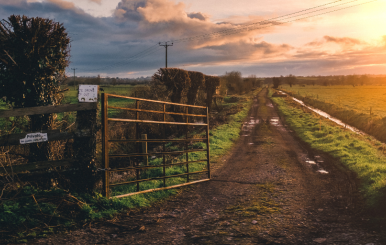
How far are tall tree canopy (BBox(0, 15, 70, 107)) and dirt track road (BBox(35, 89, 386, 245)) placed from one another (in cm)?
326

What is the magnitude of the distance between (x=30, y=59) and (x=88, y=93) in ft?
4.78

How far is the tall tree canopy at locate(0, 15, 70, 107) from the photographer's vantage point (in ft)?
18.1

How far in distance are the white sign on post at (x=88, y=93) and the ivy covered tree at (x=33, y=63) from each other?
1028 millimetres

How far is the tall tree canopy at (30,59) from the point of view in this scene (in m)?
5.50

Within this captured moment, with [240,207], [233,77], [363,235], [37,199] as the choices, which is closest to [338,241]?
[363,235]

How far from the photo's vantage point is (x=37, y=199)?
501 cm

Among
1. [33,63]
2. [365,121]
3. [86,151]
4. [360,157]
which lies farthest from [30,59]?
→ [365,121]

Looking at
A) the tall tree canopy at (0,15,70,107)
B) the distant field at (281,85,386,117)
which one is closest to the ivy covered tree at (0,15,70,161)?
the tall tree canopy at (0,15,70,107)

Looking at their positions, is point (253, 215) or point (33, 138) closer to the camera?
point (33, 138)

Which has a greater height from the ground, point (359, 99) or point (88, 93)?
point (359, 99)

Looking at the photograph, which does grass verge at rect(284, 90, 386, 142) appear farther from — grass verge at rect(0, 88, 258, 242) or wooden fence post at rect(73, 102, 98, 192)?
wooden fence post at rect(73, 102, 98, 192)

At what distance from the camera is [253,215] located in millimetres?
5625

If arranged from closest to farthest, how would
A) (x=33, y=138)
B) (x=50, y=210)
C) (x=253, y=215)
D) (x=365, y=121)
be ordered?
(x=50, y=210), (x=33, y=138), (x=253, y=215), (x=365, y=121)

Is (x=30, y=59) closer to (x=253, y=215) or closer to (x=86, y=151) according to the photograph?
(x=86, y=151)
